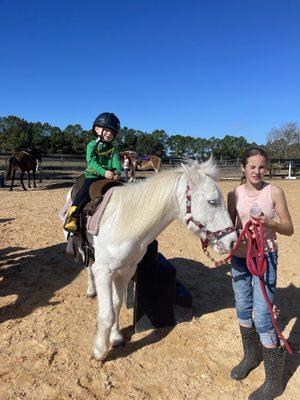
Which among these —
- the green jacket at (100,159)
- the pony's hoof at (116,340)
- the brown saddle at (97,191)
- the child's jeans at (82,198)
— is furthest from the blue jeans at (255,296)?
the green jacket at (100,159)

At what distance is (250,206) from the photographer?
271 centimetres

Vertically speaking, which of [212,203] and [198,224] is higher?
[212,203]

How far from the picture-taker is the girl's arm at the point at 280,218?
2449 millimetres

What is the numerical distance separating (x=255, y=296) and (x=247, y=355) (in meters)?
0.69

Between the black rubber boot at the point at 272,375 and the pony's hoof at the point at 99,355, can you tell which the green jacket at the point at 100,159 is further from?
the black rubber boot at the point at 272,375

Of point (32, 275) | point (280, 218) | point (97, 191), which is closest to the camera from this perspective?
point (280, 218)

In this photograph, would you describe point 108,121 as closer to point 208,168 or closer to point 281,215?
point 208,168

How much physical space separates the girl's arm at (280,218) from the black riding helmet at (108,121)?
181 centimetres

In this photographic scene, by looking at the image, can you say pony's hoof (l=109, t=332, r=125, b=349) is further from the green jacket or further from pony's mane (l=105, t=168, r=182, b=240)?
the green jacket

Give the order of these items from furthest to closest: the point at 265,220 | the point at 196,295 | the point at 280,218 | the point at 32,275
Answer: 1. the point at 32,275
2. the point at 196,295
3. the point at 280,218
4. the point at 265,220

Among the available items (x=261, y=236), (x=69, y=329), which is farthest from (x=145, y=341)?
(x=261, y=236)

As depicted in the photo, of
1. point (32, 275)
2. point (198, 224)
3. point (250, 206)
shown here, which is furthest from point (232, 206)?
point (32, 275)

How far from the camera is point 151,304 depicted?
373 cm

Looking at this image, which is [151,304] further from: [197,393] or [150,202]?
[150,202]
